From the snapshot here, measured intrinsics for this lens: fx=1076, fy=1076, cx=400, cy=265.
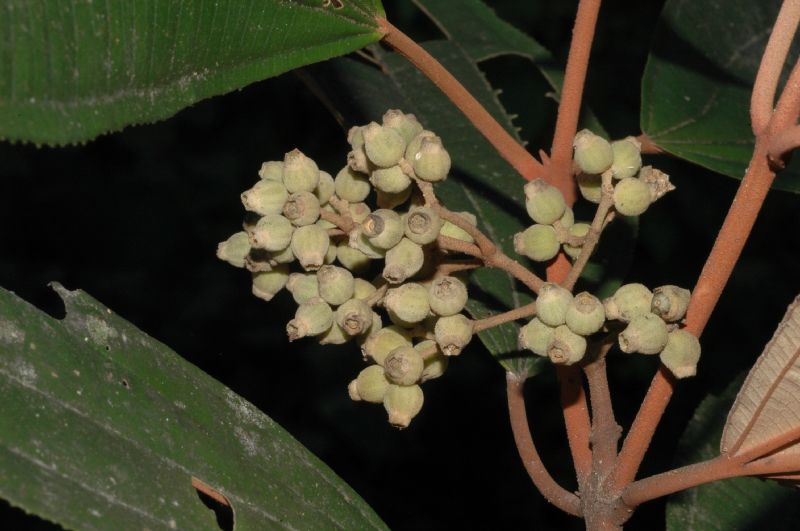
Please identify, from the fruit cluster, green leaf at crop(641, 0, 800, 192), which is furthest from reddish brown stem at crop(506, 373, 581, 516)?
green leaf at crop(641, 0, 800, 192)

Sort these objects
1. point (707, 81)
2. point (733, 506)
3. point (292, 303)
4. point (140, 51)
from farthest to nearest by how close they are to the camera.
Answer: point (292, 303) < point (707, 81) < point (733, 506) < point (140, 51)

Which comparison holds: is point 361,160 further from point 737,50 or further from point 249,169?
point 249,169

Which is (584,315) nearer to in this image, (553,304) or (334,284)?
(553,304)

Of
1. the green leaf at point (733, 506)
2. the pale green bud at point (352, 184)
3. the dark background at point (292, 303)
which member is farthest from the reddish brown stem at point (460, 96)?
→ the dark background at point (292, 303)

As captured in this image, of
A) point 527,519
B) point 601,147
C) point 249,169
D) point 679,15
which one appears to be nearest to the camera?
point 601,147

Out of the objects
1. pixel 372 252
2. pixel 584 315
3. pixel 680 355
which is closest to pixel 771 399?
pixel 680 355

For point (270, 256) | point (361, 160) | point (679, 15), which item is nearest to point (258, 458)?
point (270, 256)
